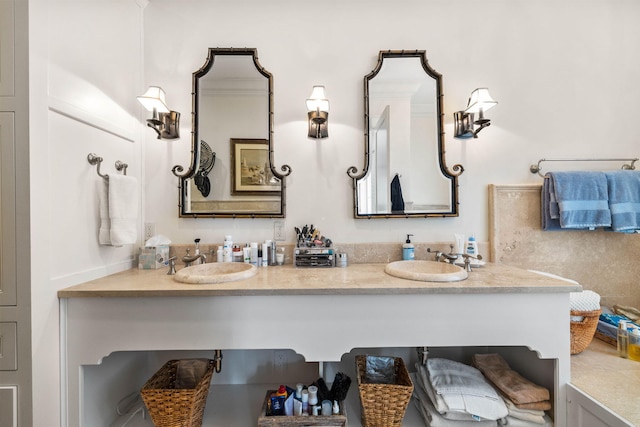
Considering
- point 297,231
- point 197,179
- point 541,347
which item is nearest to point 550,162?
point 541,347

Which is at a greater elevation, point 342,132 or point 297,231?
point 342,132

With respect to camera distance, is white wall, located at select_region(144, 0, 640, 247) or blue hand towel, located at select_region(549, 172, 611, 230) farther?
white wall, located at select_region(144, 0, 640, 247)

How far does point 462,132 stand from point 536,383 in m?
1.39

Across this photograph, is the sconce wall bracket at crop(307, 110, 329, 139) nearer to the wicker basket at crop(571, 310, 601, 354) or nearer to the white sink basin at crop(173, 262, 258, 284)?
the white sink basin at crop(173, 262, 258, 284)

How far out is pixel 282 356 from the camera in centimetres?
171

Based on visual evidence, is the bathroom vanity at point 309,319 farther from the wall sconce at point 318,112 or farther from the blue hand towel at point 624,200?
the wall sconce at point 318,112

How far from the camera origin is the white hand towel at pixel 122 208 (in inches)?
54.3

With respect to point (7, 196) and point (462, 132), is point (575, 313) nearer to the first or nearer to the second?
point (462, 132)

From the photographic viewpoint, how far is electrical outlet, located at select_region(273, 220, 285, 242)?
1754mm

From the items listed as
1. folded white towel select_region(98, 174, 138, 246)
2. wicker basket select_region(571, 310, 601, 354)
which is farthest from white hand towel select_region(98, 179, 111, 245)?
wicker basket select_region(571, 310, 601, 354)

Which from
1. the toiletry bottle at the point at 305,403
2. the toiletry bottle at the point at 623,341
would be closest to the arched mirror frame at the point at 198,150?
the toiletry bottle at the point at 305,403


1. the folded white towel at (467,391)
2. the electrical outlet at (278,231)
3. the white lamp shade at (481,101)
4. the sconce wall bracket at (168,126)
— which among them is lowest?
the folded white towel at (467,391)

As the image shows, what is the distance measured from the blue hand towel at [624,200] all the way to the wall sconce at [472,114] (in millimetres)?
816

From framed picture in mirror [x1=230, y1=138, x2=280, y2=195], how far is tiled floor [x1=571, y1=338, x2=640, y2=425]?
177 centimetres
